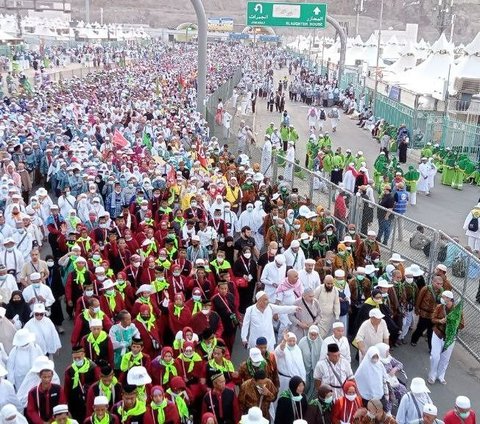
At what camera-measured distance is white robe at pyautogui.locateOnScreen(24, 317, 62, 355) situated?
304 inches

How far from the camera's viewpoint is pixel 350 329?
389 inches

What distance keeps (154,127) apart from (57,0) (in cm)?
11902

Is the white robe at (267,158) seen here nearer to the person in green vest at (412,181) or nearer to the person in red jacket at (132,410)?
the person in green vest at (412,181)

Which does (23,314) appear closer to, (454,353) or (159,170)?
(454,353)

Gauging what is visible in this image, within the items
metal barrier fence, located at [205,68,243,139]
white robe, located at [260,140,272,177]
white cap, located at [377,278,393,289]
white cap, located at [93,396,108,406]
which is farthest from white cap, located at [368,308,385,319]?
metal barrier fence, located at [205,68,243,139]

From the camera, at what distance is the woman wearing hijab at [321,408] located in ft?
20.9

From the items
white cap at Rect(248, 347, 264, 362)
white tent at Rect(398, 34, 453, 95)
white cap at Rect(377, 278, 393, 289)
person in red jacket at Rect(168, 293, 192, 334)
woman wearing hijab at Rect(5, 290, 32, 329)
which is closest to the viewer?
white cap at Rect(248, 347, 264, 362)

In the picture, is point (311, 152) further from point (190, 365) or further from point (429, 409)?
point (429, 409)

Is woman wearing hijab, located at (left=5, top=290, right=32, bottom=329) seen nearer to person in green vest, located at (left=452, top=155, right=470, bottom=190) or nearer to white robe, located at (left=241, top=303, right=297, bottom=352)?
white robe, located at (left=241, top=303, right=297, bottom=352)

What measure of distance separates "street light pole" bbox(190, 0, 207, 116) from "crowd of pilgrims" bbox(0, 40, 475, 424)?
6.79 meters

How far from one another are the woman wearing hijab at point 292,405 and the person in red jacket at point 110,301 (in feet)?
9.19

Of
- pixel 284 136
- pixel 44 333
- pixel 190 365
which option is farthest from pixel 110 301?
pixel 284 136

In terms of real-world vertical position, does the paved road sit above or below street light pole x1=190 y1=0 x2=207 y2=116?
below

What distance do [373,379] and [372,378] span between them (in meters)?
0.01
